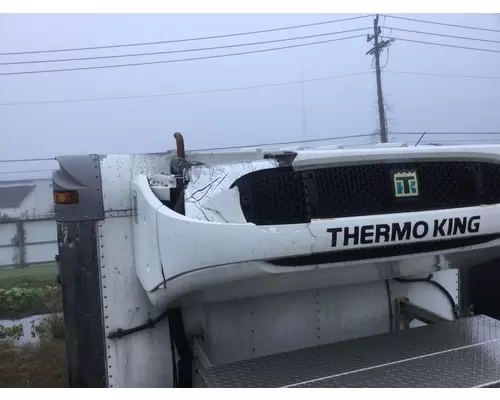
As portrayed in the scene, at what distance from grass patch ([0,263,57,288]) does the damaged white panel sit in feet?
13.9

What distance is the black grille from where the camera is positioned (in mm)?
1539

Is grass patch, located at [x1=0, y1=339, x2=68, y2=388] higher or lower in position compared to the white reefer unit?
lower

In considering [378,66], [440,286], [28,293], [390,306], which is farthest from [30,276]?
[378,66]

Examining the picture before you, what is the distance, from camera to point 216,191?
1.50 metres

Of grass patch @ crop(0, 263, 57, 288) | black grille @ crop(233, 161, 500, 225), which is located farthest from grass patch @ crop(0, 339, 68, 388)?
black grille @ crop(233, 161, 500, 225)

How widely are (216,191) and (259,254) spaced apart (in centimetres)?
29

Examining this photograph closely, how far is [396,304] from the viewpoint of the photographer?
2.35m

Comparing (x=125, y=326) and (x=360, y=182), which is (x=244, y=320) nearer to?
(x=125, y=326)

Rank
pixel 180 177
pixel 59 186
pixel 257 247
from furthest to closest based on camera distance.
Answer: pixel 59 186, pixel 180 177, pixel 257 247

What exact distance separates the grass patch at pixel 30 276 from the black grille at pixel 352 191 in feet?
14.3

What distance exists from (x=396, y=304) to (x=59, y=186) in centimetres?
195

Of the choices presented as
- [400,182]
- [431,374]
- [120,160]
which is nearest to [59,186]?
[120,160]

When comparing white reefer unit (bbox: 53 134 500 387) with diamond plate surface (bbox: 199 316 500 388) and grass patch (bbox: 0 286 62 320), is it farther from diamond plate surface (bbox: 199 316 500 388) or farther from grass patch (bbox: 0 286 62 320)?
grass patch (bbox: 0 286 62 320)

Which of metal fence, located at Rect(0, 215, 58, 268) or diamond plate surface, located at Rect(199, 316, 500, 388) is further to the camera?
metal fence, located at Rect(0, 215, 58, 268)
